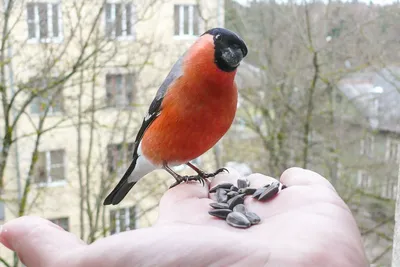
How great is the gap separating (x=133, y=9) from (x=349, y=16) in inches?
41.0

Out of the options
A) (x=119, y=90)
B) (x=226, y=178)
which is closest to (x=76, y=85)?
(x=119, y=90)

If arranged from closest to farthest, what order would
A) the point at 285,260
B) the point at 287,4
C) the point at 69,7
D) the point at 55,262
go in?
the point at 285,260 → the point at 55,262 → the point at 69,7 → the point at 287,4

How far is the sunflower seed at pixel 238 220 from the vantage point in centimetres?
82

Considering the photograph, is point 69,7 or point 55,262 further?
point 69,7

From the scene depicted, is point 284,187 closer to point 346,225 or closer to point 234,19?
point 346,225

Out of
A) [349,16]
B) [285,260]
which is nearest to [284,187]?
[285,260]

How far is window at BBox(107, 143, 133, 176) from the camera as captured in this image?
8.79 feet

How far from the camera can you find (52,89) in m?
2.28

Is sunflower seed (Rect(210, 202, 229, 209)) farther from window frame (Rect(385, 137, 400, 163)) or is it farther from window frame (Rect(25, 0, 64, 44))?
window frame (Rect(385, 137, 400, 163))

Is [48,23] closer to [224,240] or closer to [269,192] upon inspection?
[269,192]

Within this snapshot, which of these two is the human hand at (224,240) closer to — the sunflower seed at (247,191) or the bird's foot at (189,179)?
the sunflower seed at (247,191)

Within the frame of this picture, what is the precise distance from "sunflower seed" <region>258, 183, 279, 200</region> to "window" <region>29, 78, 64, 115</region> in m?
1.54

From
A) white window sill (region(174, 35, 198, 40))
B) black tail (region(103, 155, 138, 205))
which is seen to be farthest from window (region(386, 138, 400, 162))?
black tail (region(103, 155, 138, 205))

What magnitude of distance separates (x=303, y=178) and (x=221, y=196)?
18 centimetres
